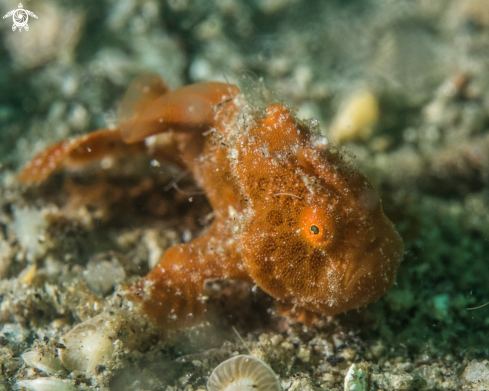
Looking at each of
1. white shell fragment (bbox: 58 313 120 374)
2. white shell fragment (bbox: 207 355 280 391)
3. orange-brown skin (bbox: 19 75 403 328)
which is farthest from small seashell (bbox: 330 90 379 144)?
white shell fragment (bbox: 58 313 120 374)

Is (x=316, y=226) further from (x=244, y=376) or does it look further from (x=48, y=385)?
(x=48, y=385)

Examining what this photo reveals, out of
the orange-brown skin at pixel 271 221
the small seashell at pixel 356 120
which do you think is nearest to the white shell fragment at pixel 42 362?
the orange-brown skin at pixel 271 221

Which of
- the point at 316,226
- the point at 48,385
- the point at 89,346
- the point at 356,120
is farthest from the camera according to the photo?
the point at 356,120

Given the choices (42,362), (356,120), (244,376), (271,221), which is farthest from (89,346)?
(356,120)

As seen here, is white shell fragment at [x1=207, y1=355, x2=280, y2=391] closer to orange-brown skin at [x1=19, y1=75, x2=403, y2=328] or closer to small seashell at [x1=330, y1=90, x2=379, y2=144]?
orange-brown skin at [x1=19, y1=75, x2=403, y2=328]

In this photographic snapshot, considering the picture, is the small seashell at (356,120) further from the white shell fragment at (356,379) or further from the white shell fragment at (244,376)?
the white shell fragment at (244,376)

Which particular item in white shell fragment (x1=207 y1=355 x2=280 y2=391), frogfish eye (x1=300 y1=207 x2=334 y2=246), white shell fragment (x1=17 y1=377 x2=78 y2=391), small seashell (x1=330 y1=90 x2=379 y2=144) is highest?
small seashell (x1=330 y1=90 x2=379 y2=144)

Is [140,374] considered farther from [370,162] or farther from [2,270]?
[370,162]
